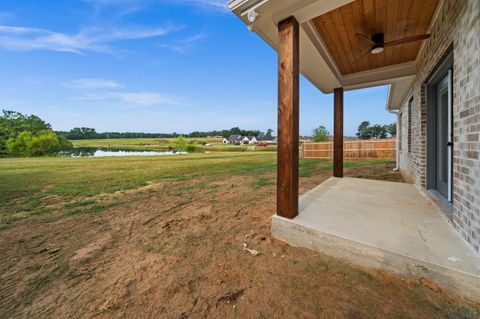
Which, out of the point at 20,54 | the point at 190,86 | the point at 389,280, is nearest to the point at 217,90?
the point at 190,86

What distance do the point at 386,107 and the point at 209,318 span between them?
8.67 m

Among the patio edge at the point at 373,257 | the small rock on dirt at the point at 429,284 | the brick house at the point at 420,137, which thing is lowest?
the small rock on dirt at the point at 429,284

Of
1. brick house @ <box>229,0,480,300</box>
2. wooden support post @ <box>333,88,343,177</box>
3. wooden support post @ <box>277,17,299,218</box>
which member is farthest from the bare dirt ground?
wooden support post @ <box>333,88,343,177</box>

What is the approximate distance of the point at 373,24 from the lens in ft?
8.84

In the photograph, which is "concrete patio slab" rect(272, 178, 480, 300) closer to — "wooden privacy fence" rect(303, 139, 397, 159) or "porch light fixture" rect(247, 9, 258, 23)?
"porch light fixture" rect(247, 9, 258, 23)

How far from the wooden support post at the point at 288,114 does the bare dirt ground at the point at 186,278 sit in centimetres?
57

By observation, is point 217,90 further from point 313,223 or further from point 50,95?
point 313,223

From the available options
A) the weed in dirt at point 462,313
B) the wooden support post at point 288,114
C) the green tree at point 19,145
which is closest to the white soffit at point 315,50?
the wooden support post at point 288,114

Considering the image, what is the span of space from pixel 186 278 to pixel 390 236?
6.28 feet

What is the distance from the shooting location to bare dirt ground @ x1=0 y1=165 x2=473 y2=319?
4.23 ft

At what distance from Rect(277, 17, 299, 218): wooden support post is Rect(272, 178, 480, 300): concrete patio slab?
0.30 m

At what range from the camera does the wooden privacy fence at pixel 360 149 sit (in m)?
13.0

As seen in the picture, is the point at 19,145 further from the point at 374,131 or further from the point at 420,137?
the point at 374,131

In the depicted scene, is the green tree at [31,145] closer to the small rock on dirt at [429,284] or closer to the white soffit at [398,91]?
the white soffit at [398,91]
